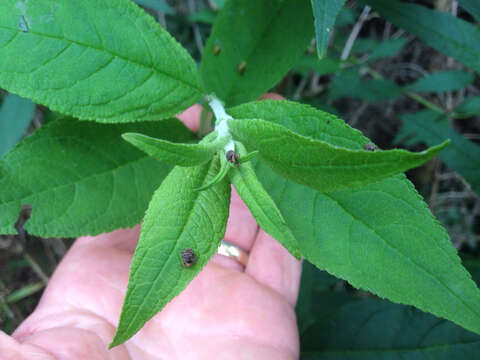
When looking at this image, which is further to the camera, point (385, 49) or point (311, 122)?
point (385, 49)

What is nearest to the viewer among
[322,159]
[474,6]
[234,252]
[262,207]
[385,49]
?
[322,159]

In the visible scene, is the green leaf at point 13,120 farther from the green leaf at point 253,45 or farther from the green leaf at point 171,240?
the green leaf at point 171,240

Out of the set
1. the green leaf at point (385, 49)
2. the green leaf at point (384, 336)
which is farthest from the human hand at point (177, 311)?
the green leaf at point (385, 49)

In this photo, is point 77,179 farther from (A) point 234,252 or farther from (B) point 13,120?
(A) point 234,252

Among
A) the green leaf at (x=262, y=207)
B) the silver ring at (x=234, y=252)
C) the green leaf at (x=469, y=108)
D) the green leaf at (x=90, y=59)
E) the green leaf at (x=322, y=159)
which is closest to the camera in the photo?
the green leaf at (x=322, y=159)

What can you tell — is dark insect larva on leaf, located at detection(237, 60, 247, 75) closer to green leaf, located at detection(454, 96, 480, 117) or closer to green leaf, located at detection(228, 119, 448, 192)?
green leaf, located at detection(228, 119, 448, 192)

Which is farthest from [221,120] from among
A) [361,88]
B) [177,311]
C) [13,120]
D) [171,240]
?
[361,88]

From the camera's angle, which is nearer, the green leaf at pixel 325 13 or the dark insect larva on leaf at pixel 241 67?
the green leaf at pixel 325 13

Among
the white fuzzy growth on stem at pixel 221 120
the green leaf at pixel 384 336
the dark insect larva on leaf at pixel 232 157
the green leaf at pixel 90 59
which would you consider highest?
the green leaf at pixel 90 59
